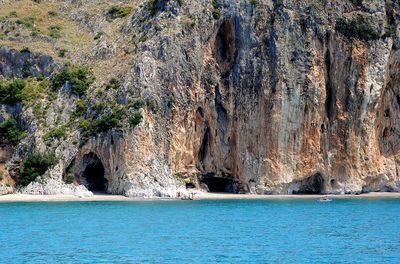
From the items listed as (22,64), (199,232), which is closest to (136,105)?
(22,64)

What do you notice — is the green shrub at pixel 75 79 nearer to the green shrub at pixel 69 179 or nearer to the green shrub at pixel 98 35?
the green shrub at pixel 98 35

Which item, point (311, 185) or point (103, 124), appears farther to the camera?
point (311, 185)

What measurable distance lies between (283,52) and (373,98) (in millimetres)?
10013

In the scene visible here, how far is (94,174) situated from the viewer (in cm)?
8094

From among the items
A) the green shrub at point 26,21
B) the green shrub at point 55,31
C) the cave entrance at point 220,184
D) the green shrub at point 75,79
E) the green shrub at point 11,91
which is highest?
the green shrub at point 26,21

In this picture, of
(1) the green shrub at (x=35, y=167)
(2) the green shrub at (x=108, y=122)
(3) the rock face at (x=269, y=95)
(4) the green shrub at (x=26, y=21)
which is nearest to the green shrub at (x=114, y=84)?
(3) the rock face at (x=269, y=95)

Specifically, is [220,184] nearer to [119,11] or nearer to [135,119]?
[135,119]

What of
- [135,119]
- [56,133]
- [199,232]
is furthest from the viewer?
[56,133]

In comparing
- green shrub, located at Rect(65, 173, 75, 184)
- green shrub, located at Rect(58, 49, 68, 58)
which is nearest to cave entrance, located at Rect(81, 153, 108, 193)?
green shrub, located at Rect(65, 173, 75, 184)

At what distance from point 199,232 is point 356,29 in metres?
42.4

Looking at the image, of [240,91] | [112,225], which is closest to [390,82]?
[240,91]

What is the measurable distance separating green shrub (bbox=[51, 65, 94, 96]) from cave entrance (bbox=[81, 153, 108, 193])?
734 centimetres

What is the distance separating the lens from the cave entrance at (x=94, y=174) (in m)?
78.4

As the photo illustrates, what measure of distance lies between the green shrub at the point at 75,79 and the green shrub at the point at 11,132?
20.3 feet
